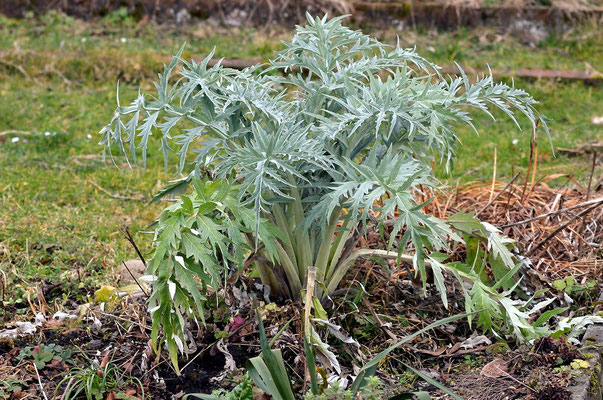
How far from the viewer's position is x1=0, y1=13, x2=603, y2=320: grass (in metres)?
3.87

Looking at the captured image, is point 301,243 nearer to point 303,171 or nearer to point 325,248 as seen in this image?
point 325,248

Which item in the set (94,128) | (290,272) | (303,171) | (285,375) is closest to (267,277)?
(290,272)

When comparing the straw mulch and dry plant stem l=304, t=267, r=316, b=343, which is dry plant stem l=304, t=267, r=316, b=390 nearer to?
dry plant stem l=304, t=267, r=316, b=343

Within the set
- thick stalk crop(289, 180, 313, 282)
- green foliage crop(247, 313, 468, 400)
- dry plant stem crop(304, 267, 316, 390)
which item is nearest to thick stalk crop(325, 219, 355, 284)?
thick stalk crop(289, 180, 313, 282)

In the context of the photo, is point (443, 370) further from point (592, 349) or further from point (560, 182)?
point (560, 182)

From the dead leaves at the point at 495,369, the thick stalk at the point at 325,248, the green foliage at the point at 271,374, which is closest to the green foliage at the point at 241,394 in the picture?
the green foliage at the point at 271,374

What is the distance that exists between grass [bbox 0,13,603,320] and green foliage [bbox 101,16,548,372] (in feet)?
3.56

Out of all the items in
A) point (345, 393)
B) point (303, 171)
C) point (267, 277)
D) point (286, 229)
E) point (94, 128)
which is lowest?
point (94, 128)

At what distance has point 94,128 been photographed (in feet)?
20.7

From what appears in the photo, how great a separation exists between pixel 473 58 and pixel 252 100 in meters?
5.72

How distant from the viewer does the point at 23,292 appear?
333 cm

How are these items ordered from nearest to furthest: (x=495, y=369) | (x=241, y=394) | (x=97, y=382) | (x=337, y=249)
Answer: (x=241, y=394) < (x=97, y=382) < (x=495, y=369) < (x=337, y=249)

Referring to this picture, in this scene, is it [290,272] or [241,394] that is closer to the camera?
[241,394]

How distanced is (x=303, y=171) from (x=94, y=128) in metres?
4.22
